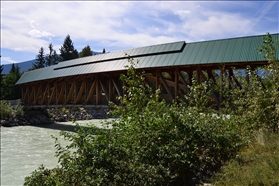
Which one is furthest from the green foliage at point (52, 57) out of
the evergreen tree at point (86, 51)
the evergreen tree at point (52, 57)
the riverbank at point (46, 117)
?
the riverbank at point (46, 117)

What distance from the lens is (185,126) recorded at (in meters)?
4.34

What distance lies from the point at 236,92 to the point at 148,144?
2787 mm

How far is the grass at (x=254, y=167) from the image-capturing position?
128 inches

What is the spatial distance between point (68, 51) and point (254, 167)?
5411cm

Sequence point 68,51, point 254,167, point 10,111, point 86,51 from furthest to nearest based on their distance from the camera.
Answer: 1. point 68,51
2. point 86,51
3. point 10,111
4. point 254,167

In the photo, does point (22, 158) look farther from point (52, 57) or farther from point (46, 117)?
point (52, 57)

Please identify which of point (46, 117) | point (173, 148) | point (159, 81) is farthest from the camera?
point (46, 117)

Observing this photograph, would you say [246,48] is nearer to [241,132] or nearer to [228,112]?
[228,112]

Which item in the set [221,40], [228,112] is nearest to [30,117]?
[221,40]

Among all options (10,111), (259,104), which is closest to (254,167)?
(259,104)

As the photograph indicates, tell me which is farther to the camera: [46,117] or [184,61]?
[46,117]

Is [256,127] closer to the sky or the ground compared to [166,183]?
closer to the sky

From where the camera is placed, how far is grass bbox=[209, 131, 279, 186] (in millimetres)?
3242

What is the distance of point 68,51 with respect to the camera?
177 feet
